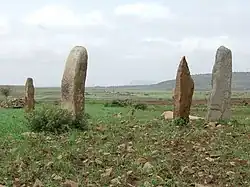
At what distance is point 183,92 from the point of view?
17.3m

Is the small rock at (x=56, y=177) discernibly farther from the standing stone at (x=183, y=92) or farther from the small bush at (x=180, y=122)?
the standing stone at (x=183, y=92)

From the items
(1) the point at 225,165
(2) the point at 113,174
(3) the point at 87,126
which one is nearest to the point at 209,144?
(1) the point at 225,165

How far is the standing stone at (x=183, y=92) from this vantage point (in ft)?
56.6

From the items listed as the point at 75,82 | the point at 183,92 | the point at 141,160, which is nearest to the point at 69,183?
the point at 141,160

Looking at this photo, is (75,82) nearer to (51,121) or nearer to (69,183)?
(51,121)

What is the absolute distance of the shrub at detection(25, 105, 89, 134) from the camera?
16.0m

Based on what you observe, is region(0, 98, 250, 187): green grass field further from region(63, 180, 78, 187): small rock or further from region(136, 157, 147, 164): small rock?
region(63, 180, 78, 187): small rock

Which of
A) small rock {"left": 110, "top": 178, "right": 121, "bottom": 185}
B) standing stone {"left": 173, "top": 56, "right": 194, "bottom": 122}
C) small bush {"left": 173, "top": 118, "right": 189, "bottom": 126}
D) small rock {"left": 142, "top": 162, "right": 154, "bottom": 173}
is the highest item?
standing stone {"left": 173, "top": 56, "right": 194, "bottom": 122}

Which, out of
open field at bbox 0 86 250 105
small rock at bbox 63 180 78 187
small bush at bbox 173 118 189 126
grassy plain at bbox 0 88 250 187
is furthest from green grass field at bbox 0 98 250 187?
open field at bbox 0 86 250 105

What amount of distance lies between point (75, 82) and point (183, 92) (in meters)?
3.51

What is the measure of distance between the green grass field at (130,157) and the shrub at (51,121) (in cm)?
64

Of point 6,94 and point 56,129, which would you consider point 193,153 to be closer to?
point 56,129

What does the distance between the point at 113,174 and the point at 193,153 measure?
2605 millimetres

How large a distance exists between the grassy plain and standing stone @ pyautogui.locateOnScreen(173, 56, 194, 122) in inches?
63.4
